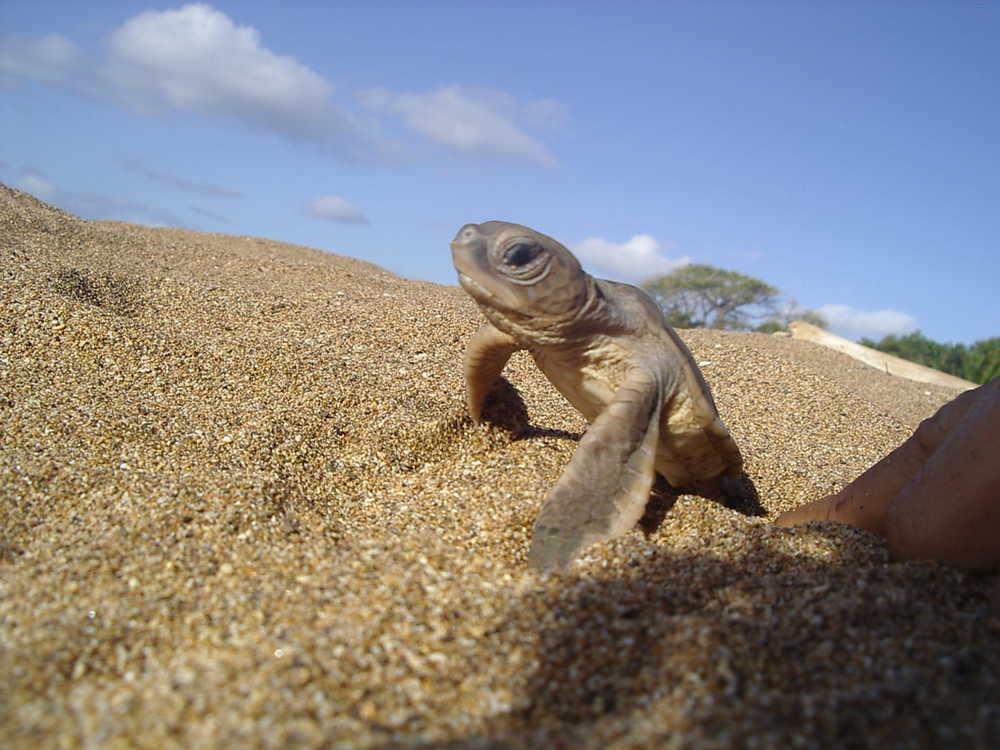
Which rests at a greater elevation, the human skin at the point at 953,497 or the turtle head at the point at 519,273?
the turtle head at the point at 519,273

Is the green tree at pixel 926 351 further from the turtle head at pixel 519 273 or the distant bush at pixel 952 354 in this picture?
the turtle head at pixel 519 273

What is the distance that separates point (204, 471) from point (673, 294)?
24.0 metres

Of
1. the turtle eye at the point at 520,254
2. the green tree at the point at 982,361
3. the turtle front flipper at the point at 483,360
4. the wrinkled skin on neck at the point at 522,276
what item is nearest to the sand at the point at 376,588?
the turtle front flipper at the point at 483,360

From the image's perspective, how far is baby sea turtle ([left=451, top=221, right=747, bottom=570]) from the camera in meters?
1.98

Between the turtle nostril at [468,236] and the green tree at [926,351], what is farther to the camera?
the green tree at [926,351]

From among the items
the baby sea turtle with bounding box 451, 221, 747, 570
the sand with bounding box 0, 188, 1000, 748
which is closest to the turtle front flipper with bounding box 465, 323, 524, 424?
the baby sea turtle with bounding box 451, 221, 747, 570

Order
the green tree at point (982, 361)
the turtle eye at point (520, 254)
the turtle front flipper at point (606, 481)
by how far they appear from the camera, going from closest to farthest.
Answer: the turtle front flipper at point (606, 481)
the turtle eye at point (520, 254)
the green tree at point (982, 361)

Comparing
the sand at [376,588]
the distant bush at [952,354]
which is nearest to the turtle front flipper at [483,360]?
the sand at [376,588]

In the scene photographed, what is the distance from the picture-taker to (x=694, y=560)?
195 cm

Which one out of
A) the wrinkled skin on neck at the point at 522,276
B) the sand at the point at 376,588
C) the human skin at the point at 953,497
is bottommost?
the sand at the point at 376,588

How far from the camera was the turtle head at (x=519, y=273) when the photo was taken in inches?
81.9

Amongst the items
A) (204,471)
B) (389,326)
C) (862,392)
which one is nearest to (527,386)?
(389,326)

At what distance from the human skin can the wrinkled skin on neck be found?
117cm

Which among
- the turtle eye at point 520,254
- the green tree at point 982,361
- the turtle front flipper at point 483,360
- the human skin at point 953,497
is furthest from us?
the green tree at point 982,361
